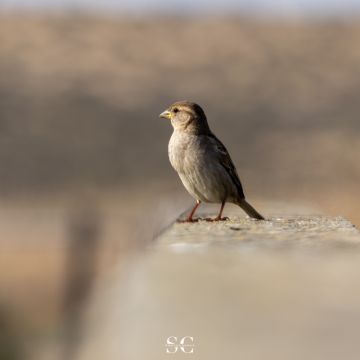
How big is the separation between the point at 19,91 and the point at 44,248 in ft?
53.0

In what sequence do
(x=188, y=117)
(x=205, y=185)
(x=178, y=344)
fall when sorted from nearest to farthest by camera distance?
(x=178, y=344) < (x=205, y=185) < (x=188, y=117)

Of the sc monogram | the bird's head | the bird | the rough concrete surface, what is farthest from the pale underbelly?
the sc monogram

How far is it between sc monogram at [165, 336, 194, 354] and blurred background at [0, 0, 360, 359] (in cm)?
168

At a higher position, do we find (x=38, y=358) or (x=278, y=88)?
(x=278, y=88)

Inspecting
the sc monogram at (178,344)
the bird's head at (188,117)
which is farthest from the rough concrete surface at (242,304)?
the bird's head at (188,117)

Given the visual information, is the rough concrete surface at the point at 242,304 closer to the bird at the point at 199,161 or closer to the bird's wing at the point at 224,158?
the bird at the point at 199,161

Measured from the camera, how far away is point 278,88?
30.9 metres

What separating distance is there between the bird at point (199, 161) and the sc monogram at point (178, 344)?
251cm

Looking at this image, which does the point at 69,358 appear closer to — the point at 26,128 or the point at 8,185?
the point at 8,185

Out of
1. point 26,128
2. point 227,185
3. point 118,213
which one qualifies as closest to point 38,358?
point 227,185

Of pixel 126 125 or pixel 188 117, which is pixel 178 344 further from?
pixel 126 125

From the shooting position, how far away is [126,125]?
2670 centimetres

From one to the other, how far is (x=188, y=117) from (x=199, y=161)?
10.2 inches

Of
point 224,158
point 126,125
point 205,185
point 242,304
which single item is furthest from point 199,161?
point 126,125
